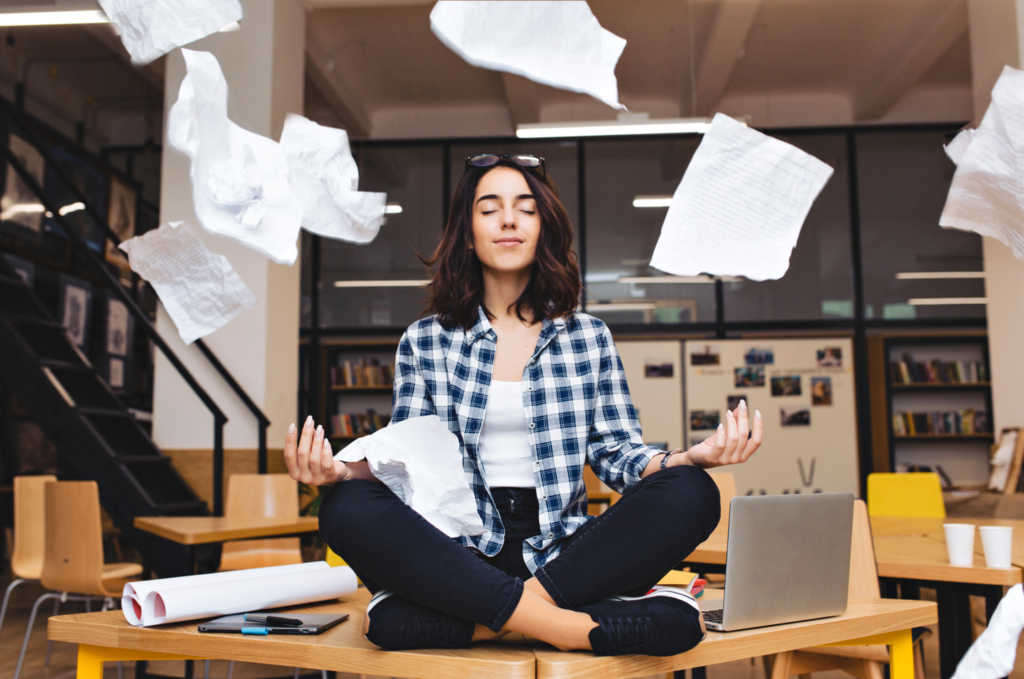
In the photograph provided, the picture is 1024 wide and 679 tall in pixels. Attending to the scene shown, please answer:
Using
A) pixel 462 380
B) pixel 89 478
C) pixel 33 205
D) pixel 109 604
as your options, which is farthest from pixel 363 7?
pixel 462 380

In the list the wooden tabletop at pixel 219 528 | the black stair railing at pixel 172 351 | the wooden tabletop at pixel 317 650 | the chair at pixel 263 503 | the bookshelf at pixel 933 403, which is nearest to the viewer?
the wooden tabletop at pixel 317 650

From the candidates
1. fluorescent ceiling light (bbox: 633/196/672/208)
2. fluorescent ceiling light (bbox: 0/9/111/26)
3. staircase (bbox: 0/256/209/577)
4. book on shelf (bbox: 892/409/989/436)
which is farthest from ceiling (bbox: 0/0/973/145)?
book on shelf (bbox: 892/409/989/436)

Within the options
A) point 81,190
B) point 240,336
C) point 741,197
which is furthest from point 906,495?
point 81,190

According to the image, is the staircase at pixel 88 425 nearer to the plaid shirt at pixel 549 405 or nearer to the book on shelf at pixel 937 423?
the plaid shirt at pixel 549 405

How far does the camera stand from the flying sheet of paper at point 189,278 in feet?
3.81

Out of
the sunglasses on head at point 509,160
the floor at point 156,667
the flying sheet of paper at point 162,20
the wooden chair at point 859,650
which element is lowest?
the floor at point 156,667

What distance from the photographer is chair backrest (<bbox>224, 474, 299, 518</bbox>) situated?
3.55m

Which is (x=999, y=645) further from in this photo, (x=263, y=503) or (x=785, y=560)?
(x=263, y=503)

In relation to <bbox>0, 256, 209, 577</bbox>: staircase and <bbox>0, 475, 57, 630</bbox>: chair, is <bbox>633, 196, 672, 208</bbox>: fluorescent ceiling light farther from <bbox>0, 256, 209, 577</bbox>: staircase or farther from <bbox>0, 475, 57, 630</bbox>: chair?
<bbox>0, 475, 57, 630</bbox>: chair

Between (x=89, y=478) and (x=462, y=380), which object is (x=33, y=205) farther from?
(x=462, y=380)

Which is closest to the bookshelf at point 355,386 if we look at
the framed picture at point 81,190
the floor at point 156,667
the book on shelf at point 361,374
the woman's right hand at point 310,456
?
the book on shelf at point 361,374

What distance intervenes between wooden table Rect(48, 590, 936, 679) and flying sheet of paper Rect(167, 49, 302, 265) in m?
0.52

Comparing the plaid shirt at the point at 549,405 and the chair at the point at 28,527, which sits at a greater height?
the plaid shirt at the point at 549,405

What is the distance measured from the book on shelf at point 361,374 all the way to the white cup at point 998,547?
564cm
